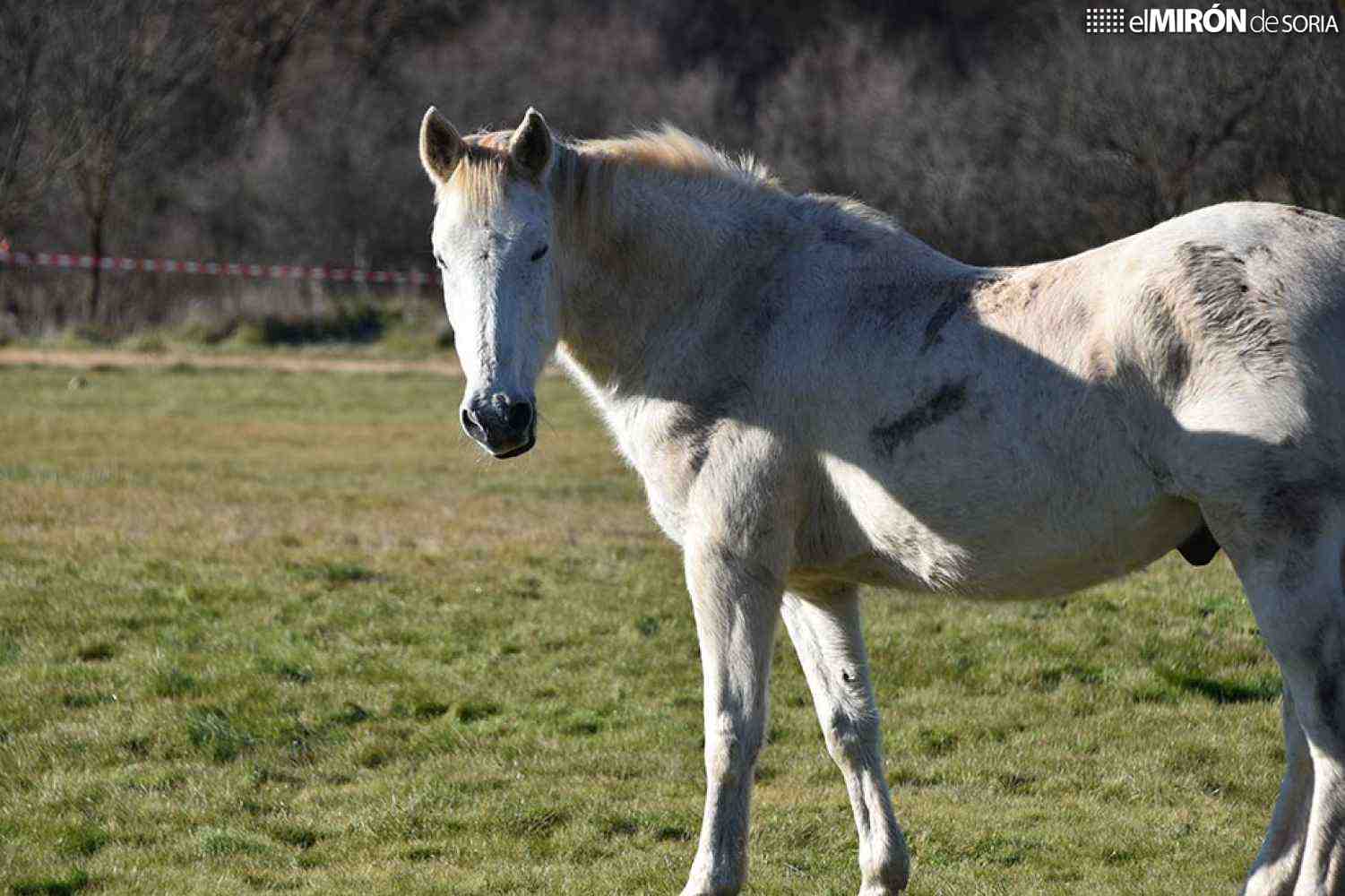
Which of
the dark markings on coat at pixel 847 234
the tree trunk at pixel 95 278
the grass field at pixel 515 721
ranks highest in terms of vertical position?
the tree trunk at pixel 95 278

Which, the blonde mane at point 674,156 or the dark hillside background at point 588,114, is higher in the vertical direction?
the dark hillside background at point 588,114

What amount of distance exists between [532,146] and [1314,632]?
8.79ft

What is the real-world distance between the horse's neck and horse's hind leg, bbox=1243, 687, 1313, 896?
7.20 feet

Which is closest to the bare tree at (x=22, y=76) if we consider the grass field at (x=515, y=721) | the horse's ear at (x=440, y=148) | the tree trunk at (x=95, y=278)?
the tree trunk at (x=95, y=278)

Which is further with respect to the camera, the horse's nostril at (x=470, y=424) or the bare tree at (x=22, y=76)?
the bare tree at (x=22, y=76)

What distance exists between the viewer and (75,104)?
1323 inches

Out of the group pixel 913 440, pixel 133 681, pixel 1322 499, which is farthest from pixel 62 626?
pixel 1322 499

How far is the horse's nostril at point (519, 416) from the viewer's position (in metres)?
4.80

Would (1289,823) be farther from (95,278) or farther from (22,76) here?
(22,76)

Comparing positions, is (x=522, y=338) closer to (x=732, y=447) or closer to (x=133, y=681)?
(x=732, y=447)

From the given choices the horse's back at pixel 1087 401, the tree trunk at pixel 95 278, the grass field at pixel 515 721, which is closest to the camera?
the horse's back at pixel 1087 401

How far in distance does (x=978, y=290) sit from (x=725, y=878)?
6.52ft

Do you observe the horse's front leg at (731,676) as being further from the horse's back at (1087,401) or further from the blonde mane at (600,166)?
the blonde mane at (600,166)

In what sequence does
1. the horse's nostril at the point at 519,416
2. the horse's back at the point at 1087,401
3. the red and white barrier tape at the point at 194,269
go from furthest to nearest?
1. the red and white barrier tape at the point at 194,269
2. the horse's nostril at the point at 519,416
3. the horse's back at the point at 1087,401
